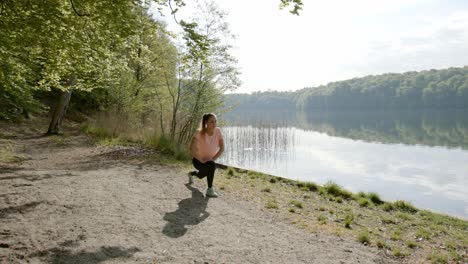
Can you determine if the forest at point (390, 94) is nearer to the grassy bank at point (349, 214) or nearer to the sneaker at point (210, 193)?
the grassy bank at point (349, 214)

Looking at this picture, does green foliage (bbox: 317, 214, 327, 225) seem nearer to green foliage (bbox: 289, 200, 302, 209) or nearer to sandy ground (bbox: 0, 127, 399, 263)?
green foliage (bbox: 289, 200, 302, 209)

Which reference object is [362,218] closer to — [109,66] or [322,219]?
[322,219]

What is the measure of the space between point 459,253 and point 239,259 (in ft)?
12.1

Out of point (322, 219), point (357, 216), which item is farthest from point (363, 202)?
point (322, 219)

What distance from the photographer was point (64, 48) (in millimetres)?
7051

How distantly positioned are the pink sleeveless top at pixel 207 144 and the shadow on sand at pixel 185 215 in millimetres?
802

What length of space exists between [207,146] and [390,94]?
3950 inches

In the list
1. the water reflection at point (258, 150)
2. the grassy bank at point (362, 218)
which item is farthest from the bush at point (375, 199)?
the water reflection at point (258, 150)

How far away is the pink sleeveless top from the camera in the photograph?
655 cm

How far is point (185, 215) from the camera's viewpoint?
5402 millimetres

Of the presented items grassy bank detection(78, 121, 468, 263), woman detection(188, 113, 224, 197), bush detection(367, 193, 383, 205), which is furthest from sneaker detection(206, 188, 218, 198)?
bush detection(367, 193, 383, 205)

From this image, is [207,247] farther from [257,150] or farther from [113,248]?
[257,150]

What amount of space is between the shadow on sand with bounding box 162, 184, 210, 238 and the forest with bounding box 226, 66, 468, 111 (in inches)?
3473

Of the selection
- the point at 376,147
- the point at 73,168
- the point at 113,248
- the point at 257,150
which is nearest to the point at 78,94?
the point at 257,150
